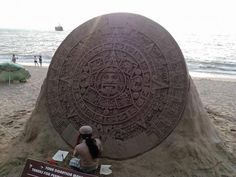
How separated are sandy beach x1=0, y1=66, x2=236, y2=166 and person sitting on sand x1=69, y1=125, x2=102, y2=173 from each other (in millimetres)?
1771

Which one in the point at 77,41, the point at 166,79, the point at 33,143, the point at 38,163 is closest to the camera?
the point at 38,163

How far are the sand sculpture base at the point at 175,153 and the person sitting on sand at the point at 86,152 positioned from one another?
1.44 feet

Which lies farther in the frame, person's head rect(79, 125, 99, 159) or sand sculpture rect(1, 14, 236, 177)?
sand sculpture rect(1, 14, 236, 177)

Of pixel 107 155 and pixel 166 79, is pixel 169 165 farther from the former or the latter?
pixel 166 79

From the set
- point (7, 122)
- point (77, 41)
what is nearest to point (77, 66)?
point (77, 41)

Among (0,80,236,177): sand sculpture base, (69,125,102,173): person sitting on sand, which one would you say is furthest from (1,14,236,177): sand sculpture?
(69,125,102,173): person sitting on sand

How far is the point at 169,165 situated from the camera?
447cm

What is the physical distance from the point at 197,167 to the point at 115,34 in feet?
8.17

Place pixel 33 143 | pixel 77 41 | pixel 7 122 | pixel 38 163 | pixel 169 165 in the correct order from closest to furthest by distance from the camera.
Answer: pixel 38 163
pixel 169 165
pixel 33 143
pixel 77 41
pixel 7 122

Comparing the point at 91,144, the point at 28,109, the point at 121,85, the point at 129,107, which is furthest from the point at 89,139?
the point at 28,109

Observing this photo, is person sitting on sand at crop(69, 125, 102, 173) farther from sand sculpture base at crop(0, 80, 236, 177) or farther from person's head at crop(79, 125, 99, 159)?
sand sculpture base at crop(0, 80, 236, 177)

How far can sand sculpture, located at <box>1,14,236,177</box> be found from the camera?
461 cm

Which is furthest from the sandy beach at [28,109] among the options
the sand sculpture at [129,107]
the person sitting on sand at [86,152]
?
the person sitting on sand at [86,152]

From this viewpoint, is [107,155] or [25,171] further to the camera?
[107,155]
